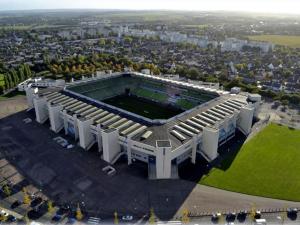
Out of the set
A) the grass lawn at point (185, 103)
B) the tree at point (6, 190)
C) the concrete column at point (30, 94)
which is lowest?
the tree at point (6, 190)

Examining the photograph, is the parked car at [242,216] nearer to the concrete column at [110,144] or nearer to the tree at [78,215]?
the tree at [78,215]

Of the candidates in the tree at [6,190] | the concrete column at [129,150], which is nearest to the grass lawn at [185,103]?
the concrete column at [129,150]

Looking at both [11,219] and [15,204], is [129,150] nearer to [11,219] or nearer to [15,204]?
[15,204]

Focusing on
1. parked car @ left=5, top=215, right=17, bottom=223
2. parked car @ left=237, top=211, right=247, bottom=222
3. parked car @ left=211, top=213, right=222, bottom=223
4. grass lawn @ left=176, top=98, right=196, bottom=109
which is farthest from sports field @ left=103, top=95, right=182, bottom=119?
parked car @ left=5, top=215, right=17, bottom=223

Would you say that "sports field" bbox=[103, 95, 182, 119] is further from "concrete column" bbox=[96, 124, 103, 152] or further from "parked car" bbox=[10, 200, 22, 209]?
"parked car" bbox=[10, 200, 22, 209]

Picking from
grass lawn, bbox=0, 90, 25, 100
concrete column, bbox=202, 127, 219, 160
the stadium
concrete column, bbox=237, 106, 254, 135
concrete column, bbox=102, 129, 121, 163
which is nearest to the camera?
concrete column, bbox=102, 129, 121, 163

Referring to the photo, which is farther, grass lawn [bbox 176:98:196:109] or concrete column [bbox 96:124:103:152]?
grass lawn [bbox 176:98:196:109]

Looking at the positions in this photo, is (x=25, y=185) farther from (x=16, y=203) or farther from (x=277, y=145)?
(x=277, y=145)

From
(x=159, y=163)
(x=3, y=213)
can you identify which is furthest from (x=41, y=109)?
(x=159, y=163)

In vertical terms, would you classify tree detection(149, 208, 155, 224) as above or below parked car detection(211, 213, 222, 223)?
above
